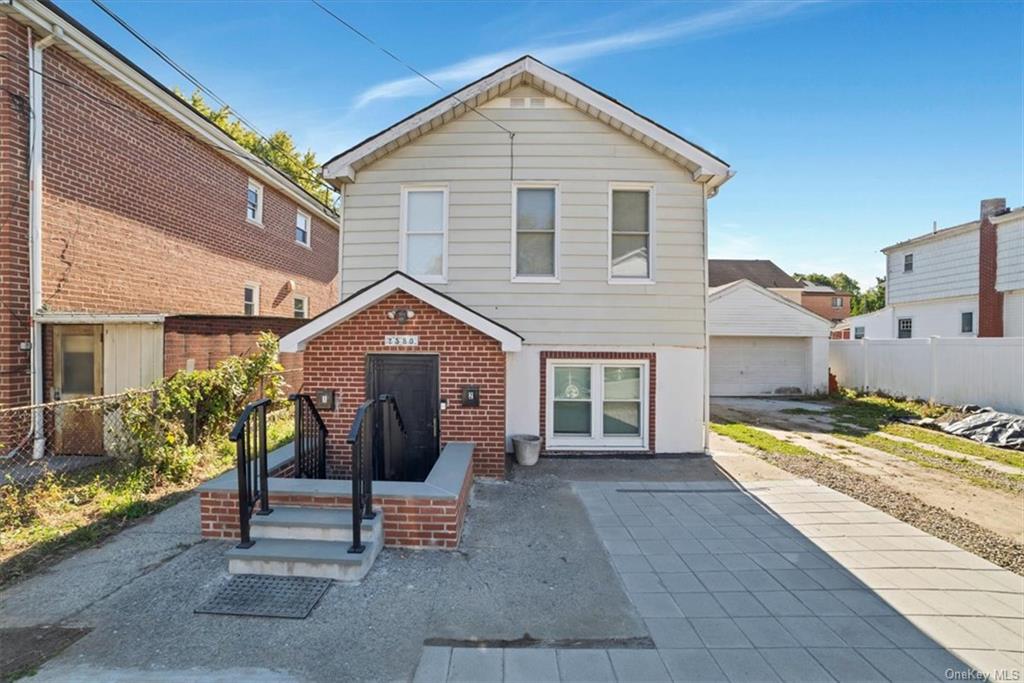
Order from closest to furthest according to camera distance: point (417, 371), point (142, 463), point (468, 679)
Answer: point (468, 679) < point (142, 463) < point (417, 371)

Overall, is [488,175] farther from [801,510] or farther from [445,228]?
[801,510]

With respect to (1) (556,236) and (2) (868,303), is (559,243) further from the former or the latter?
(2) (868,303)

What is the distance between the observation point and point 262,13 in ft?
21.5

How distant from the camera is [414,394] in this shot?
728cm

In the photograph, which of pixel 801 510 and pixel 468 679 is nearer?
pixel 468 679

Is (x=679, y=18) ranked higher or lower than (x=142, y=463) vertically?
higher

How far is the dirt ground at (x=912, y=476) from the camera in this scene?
229 inches

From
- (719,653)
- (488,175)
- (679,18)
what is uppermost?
(679,18)

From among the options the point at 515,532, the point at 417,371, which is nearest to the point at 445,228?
the point at 417,371

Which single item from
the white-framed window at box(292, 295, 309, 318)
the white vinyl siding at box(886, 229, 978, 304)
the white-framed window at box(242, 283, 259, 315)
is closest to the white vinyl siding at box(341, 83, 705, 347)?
the white-framed window at box(242, 283, 259, 315)

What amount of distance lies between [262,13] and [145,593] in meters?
7.29

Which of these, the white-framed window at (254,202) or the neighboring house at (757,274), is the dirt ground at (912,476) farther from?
the neighboring house at (757,274)

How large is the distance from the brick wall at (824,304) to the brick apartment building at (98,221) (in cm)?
4168

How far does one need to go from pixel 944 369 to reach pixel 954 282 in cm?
724
